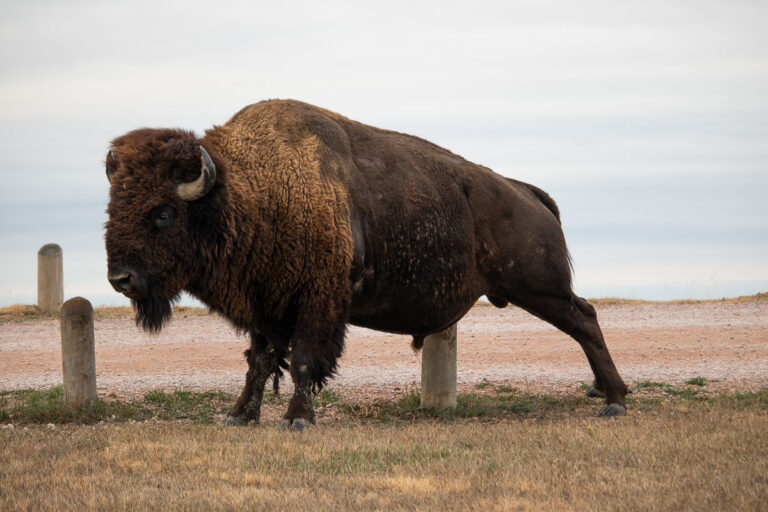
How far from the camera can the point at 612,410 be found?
9938 millimetres

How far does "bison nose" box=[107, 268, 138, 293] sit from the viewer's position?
7922 mm

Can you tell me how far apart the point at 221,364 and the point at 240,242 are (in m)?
6.71

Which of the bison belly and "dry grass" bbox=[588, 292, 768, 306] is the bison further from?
"dry grass" bbox=[588, 292, 768, 306]

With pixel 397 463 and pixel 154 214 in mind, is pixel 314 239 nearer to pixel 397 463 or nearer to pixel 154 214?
pixel 154 214

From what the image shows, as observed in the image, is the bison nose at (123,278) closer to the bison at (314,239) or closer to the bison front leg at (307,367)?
the bison at (314,239)

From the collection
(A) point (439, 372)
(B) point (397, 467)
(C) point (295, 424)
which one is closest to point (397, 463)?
(B) point (397, 467)

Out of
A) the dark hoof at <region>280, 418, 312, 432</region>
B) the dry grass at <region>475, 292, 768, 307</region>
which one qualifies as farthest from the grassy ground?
the dry grass at <region>475, 292, 768, 307</region>

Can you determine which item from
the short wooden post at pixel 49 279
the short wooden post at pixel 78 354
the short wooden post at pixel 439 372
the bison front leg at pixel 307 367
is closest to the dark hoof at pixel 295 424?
the bison front leg at pixel 307 367

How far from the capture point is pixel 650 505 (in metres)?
5.51

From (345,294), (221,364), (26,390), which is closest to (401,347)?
(221,364)

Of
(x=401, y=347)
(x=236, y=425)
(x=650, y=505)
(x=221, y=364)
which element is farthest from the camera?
(x=401, y=347)

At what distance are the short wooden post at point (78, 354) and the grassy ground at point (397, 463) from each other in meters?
0.31

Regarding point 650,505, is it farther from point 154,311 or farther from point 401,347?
point 401,347

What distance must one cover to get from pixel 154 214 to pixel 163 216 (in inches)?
3.3
